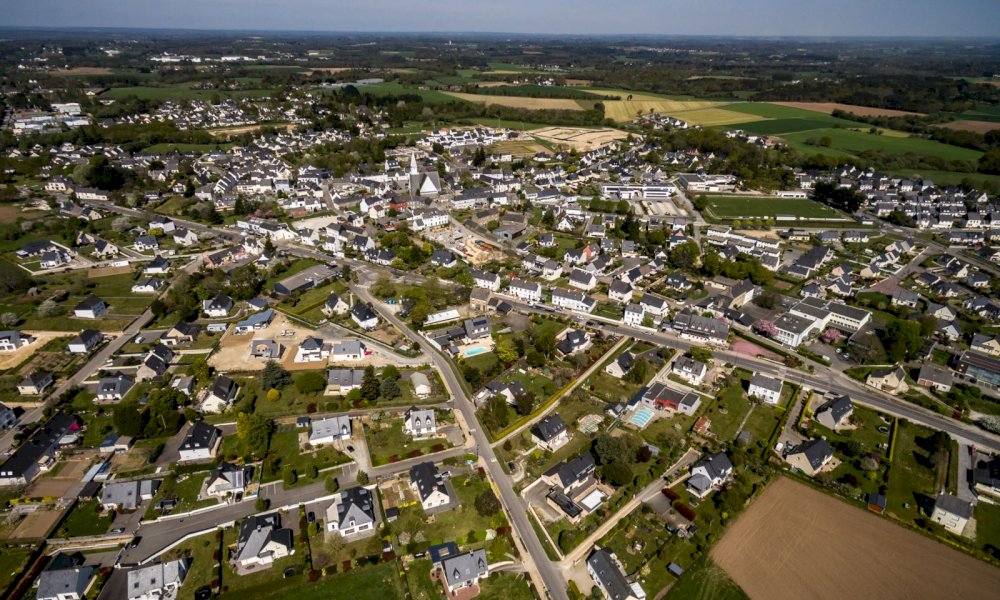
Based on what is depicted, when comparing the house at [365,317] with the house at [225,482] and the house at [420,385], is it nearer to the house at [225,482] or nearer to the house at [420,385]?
the house at [420,385]

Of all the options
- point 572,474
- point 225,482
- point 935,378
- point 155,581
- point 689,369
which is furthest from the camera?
point 689,369

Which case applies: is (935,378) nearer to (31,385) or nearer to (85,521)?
(85,521)

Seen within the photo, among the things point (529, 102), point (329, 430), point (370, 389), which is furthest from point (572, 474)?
point (529, 102)

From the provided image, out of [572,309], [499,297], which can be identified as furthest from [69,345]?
[572,309]

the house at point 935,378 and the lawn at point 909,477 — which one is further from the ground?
the house at point 935,378

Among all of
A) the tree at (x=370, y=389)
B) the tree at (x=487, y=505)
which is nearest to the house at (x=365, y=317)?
the tree at (x=370, y=389)

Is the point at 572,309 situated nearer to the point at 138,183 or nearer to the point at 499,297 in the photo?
the point at 499,297
